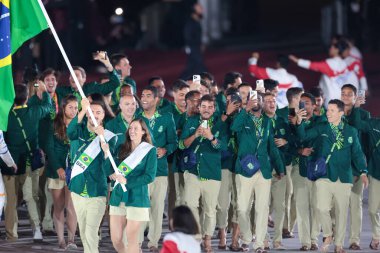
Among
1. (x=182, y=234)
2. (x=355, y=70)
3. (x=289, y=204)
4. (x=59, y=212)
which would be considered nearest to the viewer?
(x=182, y=234)

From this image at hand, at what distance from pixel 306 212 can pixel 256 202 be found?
0.81m

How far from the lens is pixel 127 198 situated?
17406 mm

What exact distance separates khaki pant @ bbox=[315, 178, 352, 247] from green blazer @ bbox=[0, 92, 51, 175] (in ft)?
11.3

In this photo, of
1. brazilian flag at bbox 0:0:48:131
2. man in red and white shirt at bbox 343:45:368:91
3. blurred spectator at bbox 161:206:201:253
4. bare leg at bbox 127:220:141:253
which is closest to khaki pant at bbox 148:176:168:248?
bare leg at bbox 127:220:141:253

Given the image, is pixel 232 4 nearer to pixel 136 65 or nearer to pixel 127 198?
pixel 136 65

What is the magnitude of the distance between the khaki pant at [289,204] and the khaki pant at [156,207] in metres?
1.78

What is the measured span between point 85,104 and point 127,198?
42.2 inches

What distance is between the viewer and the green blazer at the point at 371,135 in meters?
19.7

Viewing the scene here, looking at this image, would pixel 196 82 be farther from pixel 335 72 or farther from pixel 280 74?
pixel 335 72

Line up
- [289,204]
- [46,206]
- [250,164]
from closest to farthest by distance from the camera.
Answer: [250,164] < [46,206] < [289,204]

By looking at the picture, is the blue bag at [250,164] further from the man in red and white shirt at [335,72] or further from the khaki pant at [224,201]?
the man in red and white shirt at [335,72]

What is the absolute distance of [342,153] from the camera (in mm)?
19188

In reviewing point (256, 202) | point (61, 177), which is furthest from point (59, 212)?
point (256, 202)

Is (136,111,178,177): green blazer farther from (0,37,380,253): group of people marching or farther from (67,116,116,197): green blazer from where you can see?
(67,116,116,197): green blazer
